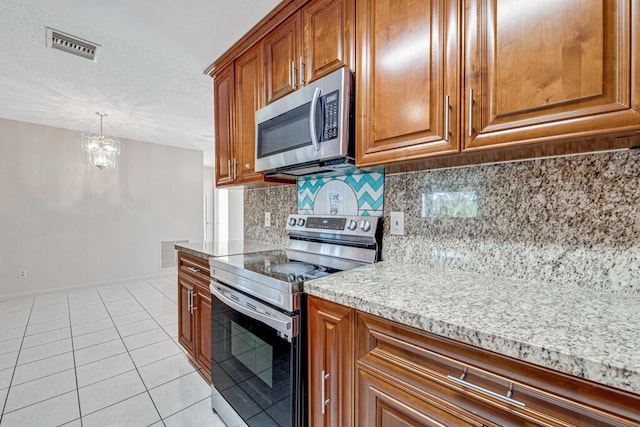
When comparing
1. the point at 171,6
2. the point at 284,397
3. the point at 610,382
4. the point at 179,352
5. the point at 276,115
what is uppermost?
the point at 171,6

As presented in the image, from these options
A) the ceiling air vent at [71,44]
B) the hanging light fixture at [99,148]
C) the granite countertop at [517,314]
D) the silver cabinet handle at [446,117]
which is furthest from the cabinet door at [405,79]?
the hanging light fixture at [99,148]

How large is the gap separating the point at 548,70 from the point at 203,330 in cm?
215

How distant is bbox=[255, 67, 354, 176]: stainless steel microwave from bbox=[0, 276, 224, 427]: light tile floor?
5.08 feet

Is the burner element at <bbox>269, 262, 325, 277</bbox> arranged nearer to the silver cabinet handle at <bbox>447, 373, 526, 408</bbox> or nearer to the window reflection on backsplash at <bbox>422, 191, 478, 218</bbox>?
the window reflection on backsplash at <bbox>422, 191, 478, 218</bbox>

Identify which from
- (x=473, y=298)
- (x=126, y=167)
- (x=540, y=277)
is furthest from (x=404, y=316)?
(x=126, y=167)

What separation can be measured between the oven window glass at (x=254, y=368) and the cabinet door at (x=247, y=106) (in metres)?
0.87

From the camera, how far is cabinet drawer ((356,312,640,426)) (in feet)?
1.77

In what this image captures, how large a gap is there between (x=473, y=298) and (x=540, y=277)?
15.4 inches

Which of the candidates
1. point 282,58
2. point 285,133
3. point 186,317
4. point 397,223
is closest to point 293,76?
point 282,58

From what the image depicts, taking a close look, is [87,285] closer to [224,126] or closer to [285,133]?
[224,126]

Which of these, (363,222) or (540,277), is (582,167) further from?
(363,222)

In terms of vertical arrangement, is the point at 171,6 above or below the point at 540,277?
above

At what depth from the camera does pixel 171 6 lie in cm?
153

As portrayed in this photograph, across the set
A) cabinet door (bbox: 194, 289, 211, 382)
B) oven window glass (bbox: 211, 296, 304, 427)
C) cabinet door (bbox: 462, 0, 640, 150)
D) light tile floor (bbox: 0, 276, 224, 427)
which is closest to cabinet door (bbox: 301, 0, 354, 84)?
cabinet door (bbox: 462, 0, 640, 150)
